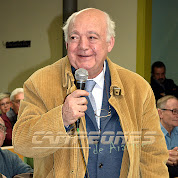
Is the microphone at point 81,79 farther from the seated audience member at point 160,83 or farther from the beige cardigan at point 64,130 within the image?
the seated audience member at point 160,83

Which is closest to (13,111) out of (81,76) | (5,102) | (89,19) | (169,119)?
(5,102)

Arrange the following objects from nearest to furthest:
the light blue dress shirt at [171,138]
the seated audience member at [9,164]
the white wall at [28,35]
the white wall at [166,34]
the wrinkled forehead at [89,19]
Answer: the wrinkled forehead at [89,19], the seated audience member at [9,164], the light blue dress shirt at [171,138], the white wall at [28,35], the white wall at [166,34]

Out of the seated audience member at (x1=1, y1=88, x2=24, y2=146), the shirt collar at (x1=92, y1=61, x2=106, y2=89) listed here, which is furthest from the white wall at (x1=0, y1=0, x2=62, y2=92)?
the shirt collar at (x1=92, y1=61, x2=106, y2=89)

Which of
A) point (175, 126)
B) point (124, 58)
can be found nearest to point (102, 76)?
point (175, 126)

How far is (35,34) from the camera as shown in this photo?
731 cm

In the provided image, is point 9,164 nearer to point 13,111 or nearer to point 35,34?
point 13,111

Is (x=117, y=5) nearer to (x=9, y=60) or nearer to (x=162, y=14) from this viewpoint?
(x=162, y=14)

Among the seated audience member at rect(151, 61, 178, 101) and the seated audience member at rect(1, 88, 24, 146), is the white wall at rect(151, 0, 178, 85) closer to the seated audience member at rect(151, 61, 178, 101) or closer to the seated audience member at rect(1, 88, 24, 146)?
the seated audience member at rect(151, 61, 178, 101)

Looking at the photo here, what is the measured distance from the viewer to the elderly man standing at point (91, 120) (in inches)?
53.9

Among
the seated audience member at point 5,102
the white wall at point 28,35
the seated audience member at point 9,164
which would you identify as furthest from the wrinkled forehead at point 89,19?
the white wall at point 28,35

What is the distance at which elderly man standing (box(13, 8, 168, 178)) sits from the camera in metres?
1.37

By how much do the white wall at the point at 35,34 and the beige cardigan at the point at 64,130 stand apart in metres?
4.37

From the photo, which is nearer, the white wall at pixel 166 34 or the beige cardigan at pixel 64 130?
the beige cardigan at pixel 64 130

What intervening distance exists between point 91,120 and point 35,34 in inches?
237
